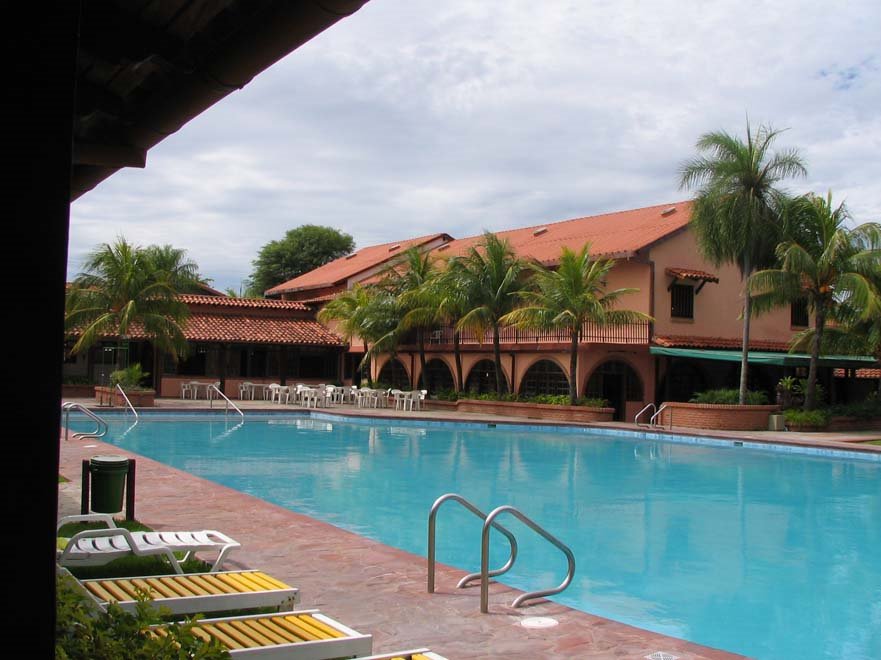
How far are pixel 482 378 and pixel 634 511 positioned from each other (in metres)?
20.5

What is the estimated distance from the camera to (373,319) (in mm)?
32188

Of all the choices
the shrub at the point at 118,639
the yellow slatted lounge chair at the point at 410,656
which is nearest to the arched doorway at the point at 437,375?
the yellow slatted lounge chair at the point at 410,656

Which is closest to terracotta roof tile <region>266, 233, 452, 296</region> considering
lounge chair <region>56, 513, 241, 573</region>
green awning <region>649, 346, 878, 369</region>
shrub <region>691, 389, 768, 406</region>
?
green awning <region>649, 346, 878, 369</region>

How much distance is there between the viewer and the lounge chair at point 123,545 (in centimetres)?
585

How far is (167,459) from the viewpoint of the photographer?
1741 cm

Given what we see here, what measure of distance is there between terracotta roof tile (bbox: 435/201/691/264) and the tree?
2838cm

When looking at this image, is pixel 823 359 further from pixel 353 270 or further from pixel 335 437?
pixel 353 270

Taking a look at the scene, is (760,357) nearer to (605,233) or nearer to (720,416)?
(720,416)

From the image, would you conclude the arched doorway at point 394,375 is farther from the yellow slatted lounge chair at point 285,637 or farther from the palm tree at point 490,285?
the yellow slatted lounge chair at point 285,637

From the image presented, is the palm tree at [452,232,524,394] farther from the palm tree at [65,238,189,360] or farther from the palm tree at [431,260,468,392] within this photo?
the palm tree at [65,238,189,360]

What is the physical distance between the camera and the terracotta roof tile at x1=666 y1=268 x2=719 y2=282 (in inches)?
1118

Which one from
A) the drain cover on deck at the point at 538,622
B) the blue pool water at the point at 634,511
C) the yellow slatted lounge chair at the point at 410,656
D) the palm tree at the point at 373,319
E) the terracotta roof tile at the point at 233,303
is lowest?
the blue pool water at the point at 634,511

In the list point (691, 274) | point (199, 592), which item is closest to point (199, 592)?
point (199, 592)

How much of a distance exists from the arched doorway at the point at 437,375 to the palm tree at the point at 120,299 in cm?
1023
